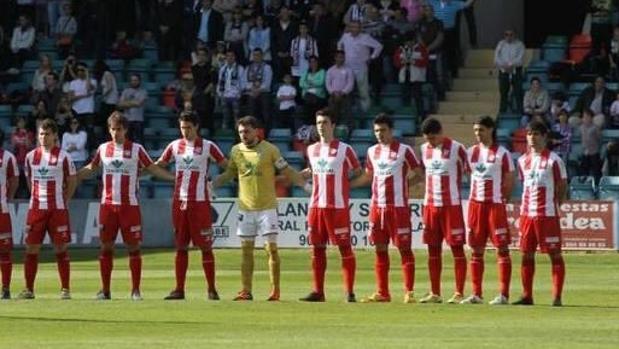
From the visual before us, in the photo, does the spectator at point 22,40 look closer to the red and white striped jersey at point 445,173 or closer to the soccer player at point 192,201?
the soccer player at point 192,201

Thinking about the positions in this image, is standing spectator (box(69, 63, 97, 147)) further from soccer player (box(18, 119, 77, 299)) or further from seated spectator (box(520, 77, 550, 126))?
soccer player (box(18, 119, 77, 299))

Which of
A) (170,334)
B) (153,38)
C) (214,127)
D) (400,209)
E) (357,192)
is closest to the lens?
(170,334)

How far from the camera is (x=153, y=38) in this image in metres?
44.3

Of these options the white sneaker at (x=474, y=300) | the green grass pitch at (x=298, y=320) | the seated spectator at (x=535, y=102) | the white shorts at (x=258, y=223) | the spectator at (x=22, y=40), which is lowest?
the green grass pitch at (x=298, y=320)

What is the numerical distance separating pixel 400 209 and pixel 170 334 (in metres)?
5.10

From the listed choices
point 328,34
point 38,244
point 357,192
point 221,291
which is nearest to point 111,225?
point 38,244

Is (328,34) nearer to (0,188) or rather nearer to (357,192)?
(357,192)

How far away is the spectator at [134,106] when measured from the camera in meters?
40.6

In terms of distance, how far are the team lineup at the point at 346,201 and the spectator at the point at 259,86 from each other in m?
15.3

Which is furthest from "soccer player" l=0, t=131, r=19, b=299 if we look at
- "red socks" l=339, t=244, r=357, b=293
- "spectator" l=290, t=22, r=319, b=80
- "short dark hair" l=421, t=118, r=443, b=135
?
"spectator" l=290, t=22, r=319, b=80

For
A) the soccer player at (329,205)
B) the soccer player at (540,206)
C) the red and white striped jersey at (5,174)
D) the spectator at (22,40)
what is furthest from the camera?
the spectator at (22,40)

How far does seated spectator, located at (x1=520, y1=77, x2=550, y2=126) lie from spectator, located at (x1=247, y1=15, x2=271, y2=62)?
566cm

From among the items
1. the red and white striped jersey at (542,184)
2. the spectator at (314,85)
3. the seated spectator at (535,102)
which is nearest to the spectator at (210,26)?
the spectator at (314,85)

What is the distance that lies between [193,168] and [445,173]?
3.13 meters
